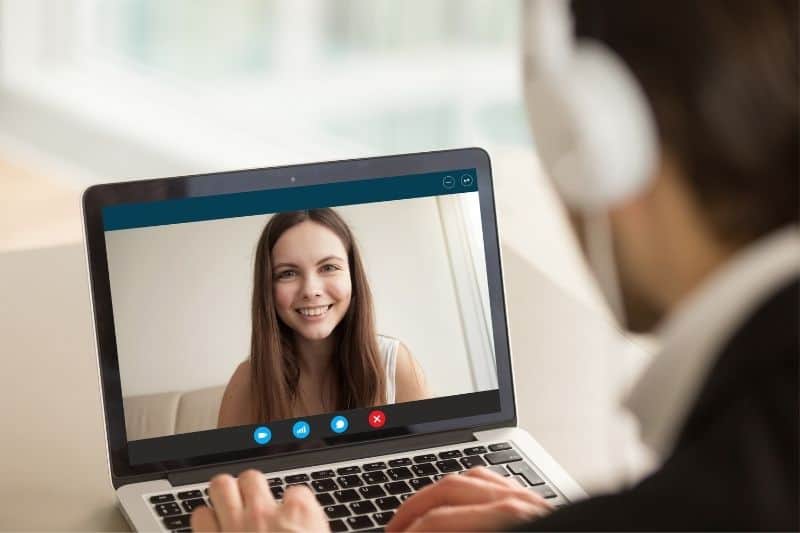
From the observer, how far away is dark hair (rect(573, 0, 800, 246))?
2.06 feet

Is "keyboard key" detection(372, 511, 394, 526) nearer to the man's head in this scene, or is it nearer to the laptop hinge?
the laptop hinge

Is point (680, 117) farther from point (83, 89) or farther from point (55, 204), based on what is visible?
point (83, 89)

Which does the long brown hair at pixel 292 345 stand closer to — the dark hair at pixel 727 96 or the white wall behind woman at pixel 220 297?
the white wall behind woman at pixel 220 297

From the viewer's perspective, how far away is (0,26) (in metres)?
4.20

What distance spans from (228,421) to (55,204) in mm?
2331

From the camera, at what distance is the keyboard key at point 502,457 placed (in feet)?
3.76

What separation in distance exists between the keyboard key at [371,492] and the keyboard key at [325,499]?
25 mm

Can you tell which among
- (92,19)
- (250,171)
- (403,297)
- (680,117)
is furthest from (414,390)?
(92,19)

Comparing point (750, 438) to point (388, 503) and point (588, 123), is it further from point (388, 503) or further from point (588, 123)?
point (388, 503)

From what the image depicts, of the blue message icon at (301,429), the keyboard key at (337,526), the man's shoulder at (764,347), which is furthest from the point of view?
the blue message icon at (301,429)

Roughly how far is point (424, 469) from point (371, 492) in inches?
2.4

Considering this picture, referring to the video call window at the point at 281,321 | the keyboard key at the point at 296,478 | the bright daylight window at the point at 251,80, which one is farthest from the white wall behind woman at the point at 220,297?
the bright daylight window at the point at 251,80

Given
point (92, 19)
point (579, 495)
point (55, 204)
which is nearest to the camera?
point (579, 495)

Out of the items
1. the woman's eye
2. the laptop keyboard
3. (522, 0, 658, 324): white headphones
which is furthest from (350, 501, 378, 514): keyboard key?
(522, 0, 658, 324): white headphones
